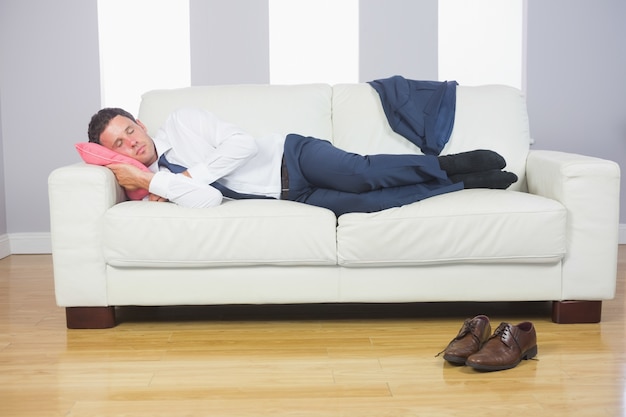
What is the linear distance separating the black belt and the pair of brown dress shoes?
985 mm

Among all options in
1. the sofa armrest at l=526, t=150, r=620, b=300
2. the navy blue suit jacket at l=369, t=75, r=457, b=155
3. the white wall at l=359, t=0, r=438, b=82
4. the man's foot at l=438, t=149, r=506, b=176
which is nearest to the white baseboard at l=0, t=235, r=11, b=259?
the white wall at l=359, t=0, r=438, b=82

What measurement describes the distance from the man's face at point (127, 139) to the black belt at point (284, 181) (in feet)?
1.65

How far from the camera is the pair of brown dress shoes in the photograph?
224 centimetres

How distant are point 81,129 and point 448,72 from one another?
2.16 m

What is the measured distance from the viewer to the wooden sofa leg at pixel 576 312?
9.14 ft

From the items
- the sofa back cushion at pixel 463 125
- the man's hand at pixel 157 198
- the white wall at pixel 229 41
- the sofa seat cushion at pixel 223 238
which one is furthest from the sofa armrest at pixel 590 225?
the white wall at pixel 229 41

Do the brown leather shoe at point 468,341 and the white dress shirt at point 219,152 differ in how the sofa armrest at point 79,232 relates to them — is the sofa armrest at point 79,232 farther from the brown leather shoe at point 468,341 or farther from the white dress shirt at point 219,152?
the brown leather shoe at point 468,341

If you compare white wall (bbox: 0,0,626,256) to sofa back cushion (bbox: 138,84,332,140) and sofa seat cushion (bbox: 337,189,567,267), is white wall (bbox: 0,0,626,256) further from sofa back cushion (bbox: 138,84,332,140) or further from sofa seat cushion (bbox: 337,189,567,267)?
sofa seat cushion (bbox: 337,189,567,267)

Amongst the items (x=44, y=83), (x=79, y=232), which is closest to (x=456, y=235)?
(x=79, y=232)

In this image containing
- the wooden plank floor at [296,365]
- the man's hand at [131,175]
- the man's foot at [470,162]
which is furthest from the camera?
the man's foot at [470,162]

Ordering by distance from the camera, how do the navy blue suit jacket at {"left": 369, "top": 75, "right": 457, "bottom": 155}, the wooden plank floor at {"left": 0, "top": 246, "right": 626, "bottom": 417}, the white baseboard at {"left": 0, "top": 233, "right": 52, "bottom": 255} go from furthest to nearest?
the white baseboard at {"left": 0, "top": 233, "right": 52, "bottom": 255} < the navy blue suit jacket at {"left": 369, "top": 75, "right": 457, "bottom": 155} < the wooden plank floor at {"left": 0, "top": 246, "right": 626, "bottom": 417}

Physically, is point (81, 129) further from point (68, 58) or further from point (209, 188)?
point (209, 188)

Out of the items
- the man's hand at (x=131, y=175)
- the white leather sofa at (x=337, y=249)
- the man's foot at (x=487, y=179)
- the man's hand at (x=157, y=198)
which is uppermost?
the man's hand at (x=131, y=175)

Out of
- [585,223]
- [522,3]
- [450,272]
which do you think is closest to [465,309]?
[450,272]
